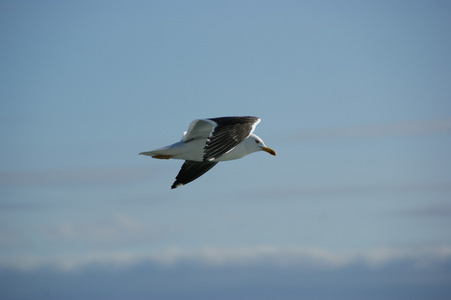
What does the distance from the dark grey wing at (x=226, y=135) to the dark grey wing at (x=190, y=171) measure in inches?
123

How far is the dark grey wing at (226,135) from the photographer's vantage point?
1727 centimetres

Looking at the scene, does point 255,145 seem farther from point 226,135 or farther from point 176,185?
point 176,185

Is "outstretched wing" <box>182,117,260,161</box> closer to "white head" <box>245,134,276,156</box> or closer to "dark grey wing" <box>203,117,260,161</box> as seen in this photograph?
"dark grey wing" <box>203,117,260,161</box>

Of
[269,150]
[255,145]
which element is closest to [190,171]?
[255,145]

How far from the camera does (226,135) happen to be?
57.4 ft

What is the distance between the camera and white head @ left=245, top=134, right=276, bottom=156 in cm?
1914

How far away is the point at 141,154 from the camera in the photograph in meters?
18.8

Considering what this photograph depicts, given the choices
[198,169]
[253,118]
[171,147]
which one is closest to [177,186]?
[198,169]

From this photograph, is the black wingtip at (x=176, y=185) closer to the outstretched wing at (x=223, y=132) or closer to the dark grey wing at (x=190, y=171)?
the dark grey wing at (x=190, y=171)

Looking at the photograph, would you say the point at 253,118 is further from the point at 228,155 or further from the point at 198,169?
the point at 198,169

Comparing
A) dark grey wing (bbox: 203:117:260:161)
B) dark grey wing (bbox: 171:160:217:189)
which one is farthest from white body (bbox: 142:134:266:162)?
dark grey wing (bbox: 171:160:217:189)

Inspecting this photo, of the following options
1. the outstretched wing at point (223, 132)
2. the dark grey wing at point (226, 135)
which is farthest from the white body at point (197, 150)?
the dark grey wing at point (226, 135)

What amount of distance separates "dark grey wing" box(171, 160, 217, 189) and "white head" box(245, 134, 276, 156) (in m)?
1.86

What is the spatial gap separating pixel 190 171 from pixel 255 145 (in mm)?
2471
